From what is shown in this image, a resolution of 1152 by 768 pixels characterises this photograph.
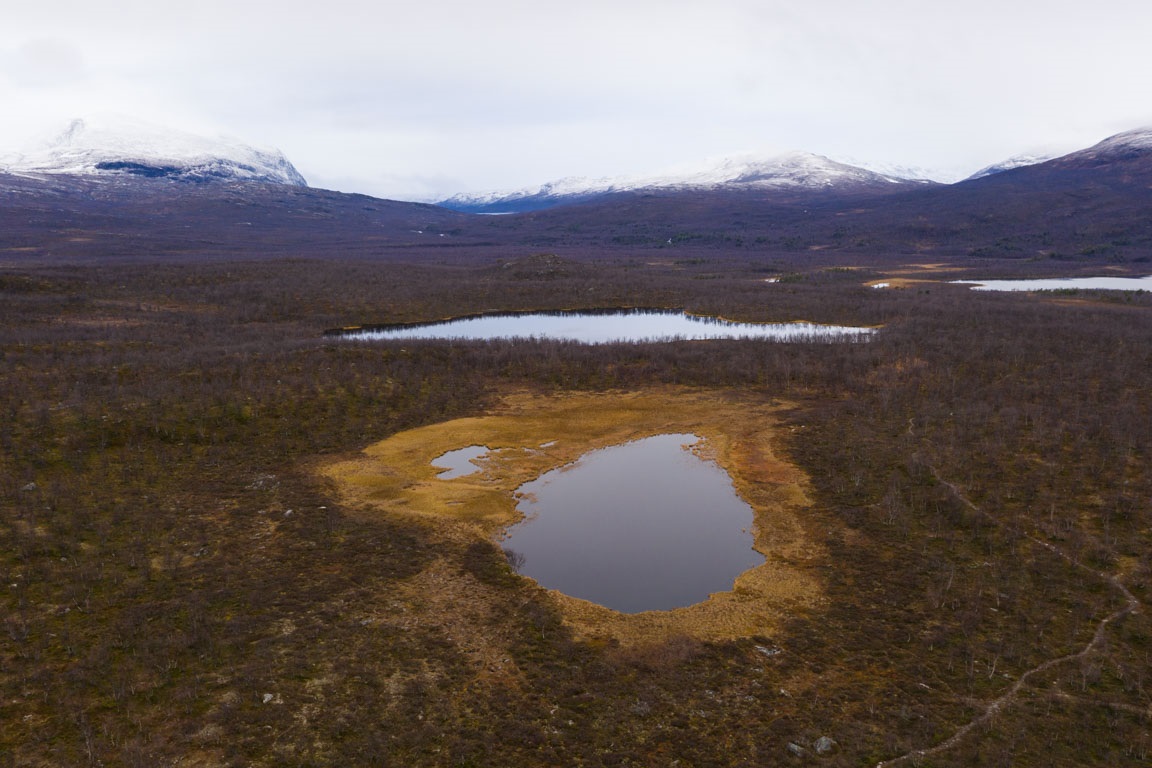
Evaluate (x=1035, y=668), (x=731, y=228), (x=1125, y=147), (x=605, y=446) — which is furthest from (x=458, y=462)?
(x=1125, y=147)

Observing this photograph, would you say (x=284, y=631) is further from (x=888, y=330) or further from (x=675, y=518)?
(x=888, y=330)

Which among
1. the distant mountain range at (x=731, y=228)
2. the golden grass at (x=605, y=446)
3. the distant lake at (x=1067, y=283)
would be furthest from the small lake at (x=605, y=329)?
the distant mountain range at (x=731, y=228)

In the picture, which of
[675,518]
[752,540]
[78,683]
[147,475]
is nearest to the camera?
[78,683]

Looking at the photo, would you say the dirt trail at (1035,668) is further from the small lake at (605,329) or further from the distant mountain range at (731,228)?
the distant mountain range at (731,228)

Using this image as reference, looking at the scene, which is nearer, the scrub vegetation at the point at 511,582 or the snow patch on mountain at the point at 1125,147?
the scrub vegetation at the point at 511,582

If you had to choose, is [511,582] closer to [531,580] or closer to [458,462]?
[531,580]

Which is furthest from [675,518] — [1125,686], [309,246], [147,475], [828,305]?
[309,246]
